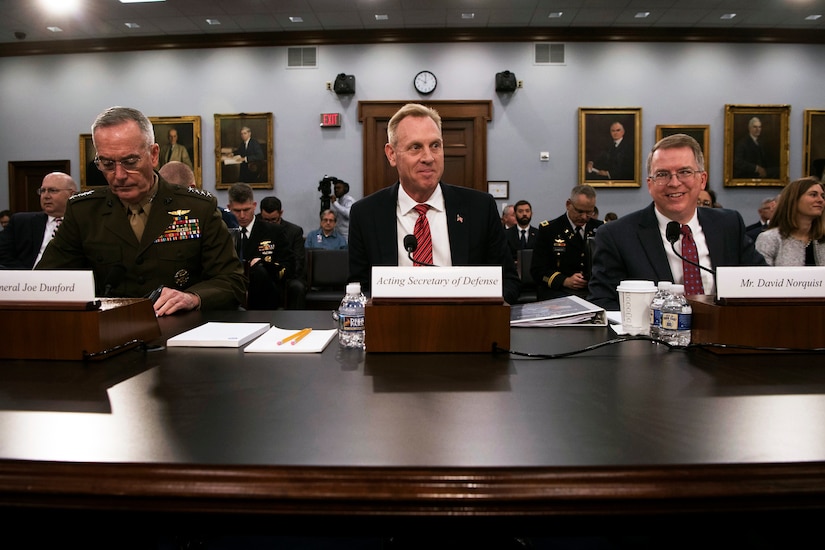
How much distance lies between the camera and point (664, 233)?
2047mm

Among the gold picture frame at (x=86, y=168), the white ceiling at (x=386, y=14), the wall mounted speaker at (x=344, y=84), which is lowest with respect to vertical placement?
the gold picture frame at (x=86, y=168)

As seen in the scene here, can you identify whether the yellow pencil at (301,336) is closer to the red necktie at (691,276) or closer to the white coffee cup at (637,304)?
the white coffee cup at (637,304)

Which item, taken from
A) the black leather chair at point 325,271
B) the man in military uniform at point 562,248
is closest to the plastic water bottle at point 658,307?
the man in military uniform at point 562,248

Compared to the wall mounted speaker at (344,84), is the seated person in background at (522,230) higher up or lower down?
lower down

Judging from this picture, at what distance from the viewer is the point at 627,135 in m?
7.54

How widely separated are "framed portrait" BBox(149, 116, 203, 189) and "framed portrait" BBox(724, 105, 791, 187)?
24.4 feet

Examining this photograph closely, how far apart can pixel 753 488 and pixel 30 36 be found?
10.0 meters

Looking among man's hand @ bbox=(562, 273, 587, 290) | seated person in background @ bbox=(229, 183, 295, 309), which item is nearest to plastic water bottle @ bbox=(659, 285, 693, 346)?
man's hand @ bbox=(562, 273, 587, 290)

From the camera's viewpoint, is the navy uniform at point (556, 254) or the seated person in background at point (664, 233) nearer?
the seated person in background at point (664, 233)

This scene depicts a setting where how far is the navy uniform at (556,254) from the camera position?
14.2 feet

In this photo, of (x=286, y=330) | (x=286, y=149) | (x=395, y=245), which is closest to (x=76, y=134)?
(x=286, y=149)

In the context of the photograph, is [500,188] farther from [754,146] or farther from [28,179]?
[28,179]

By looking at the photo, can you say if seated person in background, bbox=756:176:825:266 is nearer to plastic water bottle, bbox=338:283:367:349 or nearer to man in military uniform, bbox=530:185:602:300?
man in military uniform, bbox=530:185:602:300

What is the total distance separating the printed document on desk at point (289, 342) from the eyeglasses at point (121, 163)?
106 cm
